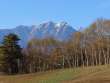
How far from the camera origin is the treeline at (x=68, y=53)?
101m

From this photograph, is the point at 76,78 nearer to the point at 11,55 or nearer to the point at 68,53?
the point at 11,55

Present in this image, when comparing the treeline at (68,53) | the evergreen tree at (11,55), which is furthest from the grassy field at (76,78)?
the treeline at (68,53)

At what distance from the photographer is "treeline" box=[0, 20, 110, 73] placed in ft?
331

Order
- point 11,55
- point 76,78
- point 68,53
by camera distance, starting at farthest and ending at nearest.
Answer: point 68,53, point 11,55, point 76,78

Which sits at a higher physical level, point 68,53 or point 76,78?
point 68,53

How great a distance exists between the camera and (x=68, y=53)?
373 ft

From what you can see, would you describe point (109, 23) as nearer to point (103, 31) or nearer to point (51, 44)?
point (103, 31)

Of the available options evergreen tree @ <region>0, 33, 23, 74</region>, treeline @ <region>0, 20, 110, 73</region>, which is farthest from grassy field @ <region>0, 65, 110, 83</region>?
treeline @ <region>0, 20, 110, 73</region>

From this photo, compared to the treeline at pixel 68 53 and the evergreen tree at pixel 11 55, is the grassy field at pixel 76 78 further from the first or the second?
the treeline at pixel 68 53

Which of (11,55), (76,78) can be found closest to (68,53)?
(11,55)

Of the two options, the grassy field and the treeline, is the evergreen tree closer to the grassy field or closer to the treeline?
the treeline

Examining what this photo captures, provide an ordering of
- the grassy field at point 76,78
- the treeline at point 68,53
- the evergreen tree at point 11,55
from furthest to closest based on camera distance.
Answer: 1. the treeline at point 68,53
2. the evergreen tree at point 11,55
3. the grassy field at point 76,78

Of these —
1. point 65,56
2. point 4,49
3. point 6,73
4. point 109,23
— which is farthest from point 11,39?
point 109,23

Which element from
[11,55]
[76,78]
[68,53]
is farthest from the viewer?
[68,53]
